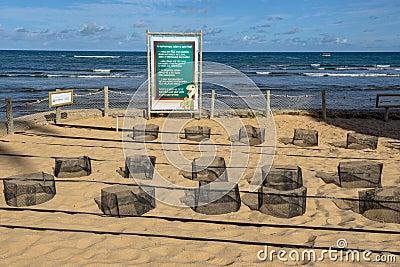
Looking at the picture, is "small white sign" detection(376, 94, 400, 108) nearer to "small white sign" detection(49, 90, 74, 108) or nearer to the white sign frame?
the white sign frame

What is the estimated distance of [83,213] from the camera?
587cm

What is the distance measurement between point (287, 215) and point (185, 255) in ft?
6.21

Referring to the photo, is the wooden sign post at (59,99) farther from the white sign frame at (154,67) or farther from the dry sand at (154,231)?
the dry sand at (154,231)

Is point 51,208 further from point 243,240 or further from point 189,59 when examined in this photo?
point 189,59

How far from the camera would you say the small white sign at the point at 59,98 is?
40.1 ft

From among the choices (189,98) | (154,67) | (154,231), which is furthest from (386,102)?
(154,231)

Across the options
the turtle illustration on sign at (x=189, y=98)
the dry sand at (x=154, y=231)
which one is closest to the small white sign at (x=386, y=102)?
the dry sand at (x=154, y=231)

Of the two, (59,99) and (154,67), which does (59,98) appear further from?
(154,67)

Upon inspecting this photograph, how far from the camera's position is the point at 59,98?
41.4 ft

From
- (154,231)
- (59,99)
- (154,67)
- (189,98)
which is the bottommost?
(154,231)

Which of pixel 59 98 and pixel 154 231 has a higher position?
pixel 59 98

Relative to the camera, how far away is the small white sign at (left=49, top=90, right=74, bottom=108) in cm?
1222

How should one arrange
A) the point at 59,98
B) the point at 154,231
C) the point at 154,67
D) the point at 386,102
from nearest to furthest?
1. the point at 154,231
2. the point at 59,98
3. the point at 154,67
4. the point at 386,102

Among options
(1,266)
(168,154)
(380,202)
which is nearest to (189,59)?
(168,154)
